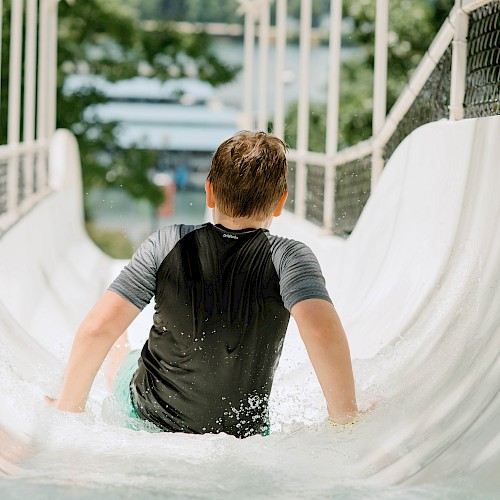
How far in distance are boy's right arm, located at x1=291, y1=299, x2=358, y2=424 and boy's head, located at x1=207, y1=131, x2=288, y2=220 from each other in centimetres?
25

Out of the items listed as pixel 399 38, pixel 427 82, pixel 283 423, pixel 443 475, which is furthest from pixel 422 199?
pixel 399 38

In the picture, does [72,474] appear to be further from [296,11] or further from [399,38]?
[296,11]

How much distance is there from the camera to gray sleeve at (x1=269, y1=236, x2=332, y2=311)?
2.04 m

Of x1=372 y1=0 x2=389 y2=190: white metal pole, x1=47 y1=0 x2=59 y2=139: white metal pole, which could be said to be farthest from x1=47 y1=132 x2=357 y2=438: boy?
x1=47 y1=0 x2=59 y2=139: white metal pole

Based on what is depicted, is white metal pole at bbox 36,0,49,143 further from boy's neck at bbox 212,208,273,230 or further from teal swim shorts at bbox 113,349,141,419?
boy's neck at bbox 212,208,273,230

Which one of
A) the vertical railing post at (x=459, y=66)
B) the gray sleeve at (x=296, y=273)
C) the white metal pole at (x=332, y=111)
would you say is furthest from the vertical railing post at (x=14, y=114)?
the gray sleeve at (x=296, y=273)

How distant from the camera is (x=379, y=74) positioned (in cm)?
536

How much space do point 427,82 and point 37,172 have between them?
5452 millimetres

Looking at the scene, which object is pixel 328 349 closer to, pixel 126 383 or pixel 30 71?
pixel 126 383

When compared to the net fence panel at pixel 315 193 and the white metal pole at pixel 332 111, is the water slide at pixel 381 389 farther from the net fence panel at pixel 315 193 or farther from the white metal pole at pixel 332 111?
the net fence panel at pixel 315 193

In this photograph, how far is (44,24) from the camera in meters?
10.1

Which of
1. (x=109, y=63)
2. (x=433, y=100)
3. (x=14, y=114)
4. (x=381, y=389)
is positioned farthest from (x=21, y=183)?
(x=109, y=63)

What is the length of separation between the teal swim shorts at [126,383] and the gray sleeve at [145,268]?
31 centimetres

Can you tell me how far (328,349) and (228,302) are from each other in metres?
0.22
